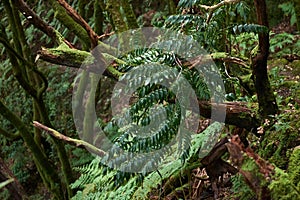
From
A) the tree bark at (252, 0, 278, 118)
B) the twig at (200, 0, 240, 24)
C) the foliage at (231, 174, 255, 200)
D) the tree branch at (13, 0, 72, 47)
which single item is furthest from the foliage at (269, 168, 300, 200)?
the tree branch at (13, 0, 72, 47)

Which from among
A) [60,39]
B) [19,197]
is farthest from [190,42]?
[19,197]

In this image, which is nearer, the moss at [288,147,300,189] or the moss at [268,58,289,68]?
the moss at [288,147,300,189]

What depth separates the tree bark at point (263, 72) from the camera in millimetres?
2064

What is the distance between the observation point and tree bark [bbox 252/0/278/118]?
206 cm

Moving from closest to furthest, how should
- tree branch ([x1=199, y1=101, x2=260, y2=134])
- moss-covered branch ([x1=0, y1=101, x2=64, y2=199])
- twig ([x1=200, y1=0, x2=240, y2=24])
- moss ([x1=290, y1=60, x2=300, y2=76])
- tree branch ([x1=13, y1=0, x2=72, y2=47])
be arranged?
twig ([x1=200, y1=0, x2=240, y2=24]) < tree branch ([x1=199, y1=101, x2=260, y2=134]) < tree branch ([x1=13, y1=0, x2=72, y2=47]) < moss ([x1=290, y1=60, x2=300, y2=76]) < moss-covered branch ([x1=0, y1=101, x2=64, y2=199])

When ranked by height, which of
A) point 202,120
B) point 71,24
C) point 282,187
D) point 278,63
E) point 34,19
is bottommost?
point 278,63

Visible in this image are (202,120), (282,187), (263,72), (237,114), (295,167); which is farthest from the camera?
(202,120)

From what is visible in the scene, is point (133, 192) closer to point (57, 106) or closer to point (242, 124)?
point (242, 124)

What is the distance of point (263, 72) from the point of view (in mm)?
2143

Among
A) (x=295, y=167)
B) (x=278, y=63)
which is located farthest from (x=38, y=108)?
(x=295, y=167)

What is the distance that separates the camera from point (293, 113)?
7.34 feet

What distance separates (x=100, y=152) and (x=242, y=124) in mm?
1155

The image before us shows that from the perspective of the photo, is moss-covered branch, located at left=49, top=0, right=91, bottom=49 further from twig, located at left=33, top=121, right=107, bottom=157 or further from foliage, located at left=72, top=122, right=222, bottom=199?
foliage, located at left=72, top=122, right=222, bottom=199

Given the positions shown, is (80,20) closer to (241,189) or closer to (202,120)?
(202,120)
